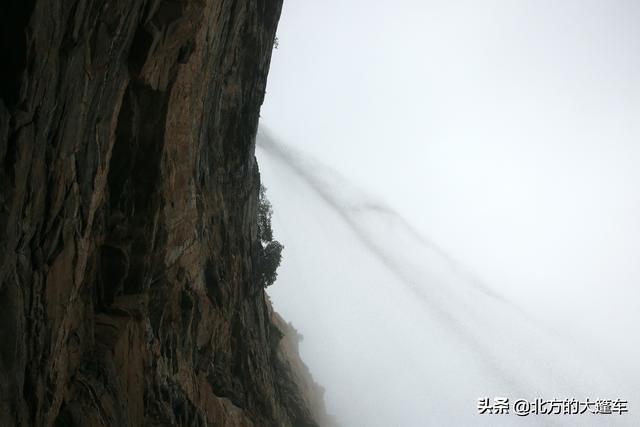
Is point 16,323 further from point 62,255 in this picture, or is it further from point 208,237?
point 208,237

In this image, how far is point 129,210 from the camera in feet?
34.1

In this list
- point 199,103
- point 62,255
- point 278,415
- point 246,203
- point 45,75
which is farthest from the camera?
point 278,415

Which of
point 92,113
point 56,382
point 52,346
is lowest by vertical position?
point 56,382

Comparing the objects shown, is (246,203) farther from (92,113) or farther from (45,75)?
(45,75)

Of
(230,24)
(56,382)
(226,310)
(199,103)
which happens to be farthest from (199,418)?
(230,24)

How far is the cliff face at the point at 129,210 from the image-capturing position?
19.5 feet

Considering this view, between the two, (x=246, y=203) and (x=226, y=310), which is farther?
(x=246, y=203)

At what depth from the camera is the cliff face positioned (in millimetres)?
5938

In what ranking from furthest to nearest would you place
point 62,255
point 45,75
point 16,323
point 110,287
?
point 110,287, point 62,255, point 16,323, point 45,75

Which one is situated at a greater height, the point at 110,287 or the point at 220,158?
the point at 220,158

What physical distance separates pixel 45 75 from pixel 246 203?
40.4 feet

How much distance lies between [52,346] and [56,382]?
836 millimetres

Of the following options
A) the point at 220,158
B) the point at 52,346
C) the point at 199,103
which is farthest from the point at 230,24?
the point at 52,346

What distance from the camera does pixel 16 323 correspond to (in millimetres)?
6152
